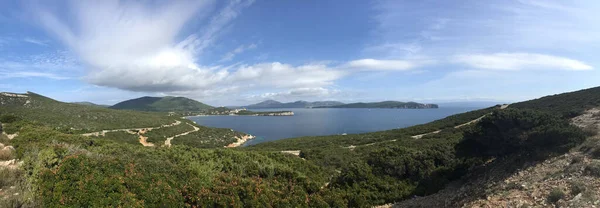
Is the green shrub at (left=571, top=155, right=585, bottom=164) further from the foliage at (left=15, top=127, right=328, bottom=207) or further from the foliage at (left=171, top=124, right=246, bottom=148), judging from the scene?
the foliage at (left=171, top=124, right=246, bottom=148)

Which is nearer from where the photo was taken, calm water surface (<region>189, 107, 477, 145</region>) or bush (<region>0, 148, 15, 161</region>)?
bush (<region>0, 148, 15, 161</region>)

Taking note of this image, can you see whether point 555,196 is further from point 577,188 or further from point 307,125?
point 307,125

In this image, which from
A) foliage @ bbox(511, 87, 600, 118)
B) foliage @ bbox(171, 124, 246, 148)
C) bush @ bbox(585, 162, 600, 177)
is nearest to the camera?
bush @ bbox(585, 162, 600, 177)

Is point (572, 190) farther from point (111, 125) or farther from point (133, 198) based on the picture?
point (111, 125)

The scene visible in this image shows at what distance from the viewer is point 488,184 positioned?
31.8 feet

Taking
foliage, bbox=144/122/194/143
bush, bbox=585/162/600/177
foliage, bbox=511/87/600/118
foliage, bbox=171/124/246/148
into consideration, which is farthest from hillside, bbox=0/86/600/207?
foliage, bbox=171/124/246/148

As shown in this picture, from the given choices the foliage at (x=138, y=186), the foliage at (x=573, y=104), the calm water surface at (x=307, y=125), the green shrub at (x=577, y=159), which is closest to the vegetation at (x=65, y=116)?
the calm water surface at (x=307, y=125)

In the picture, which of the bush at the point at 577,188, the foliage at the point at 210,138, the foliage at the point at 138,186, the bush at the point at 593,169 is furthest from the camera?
the foliage at the point at 210,138

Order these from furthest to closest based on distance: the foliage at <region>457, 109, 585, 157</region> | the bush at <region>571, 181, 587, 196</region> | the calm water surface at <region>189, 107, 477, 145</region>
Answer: the calm water surface at <region>189, 107, 477, 145</region>, the foliage at <region>457, 109, 585, 157</region>, the bush at <region>571, 181, 587, 196</region>

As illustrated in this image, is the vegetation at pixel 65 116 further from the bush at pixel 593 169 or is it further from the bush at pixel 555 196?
the bush at pixel 593 169

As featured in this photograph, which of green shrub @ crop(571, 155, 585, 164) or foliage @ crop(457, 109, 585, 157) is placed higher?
foliage @ crop(457, 109, 585, 157)

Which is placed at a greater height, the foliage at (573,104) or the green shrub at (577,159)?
the foliage at (573,104)

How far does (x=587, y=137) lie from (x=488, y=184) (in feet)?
17.0

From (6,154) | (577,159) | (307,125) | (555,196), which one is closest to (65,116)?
(6,154)
